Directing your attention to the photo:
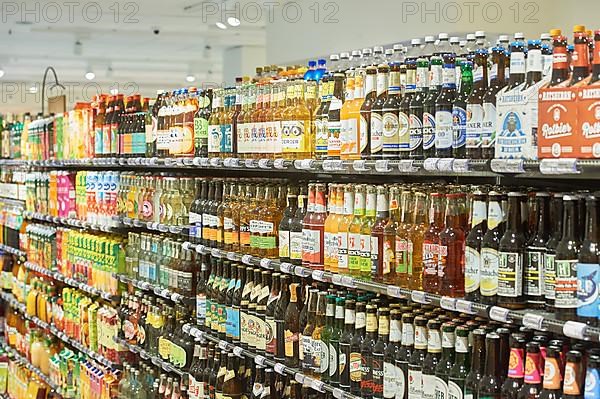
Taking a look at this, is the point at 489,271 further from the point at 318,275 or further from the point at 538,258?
the point at 318,275

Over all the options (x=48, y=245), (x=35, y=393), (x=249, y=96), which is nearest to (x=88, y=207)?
(x=48, y=245)

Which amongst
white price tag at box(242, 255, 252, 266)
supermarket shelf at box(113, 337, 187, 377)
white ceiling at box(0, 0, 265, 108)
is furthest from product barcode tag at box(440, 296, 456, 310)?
white ceiling at box(0, 0, 265, 108)

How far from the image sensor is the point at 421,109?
139 inches

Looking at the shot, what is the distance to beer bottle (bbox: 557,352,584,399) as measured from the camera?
280cm

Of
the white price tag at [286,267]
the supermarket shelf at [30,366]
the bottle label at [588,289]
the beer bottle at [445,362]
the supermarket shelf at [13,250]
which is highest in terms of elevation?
the bottle label at [588,289]

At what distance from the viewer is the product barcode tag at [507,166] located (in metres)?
2.95

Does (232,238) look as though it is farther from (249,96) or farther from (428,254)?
(428,254)

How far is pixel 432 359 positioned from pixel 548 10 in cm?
472

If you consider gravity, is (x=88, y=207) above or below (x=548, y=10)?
below

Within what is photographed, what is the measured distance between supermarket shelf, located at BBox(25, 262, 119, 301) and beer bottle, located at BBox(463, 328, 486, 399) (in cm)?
406

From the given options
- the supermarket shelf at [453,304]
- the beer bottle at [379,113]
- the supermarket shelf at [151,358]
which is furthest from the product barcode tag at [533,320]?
the supermarket shelf at [151,358]

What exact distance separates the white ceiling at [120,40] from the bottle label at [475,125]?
8.62 metres

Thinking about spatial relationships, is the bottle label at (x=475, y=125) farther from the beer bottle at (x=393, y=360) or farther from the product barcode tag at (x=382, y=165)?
the beer bottle at (x=393, y=360)

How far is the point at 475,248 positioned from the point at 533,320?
419mm
